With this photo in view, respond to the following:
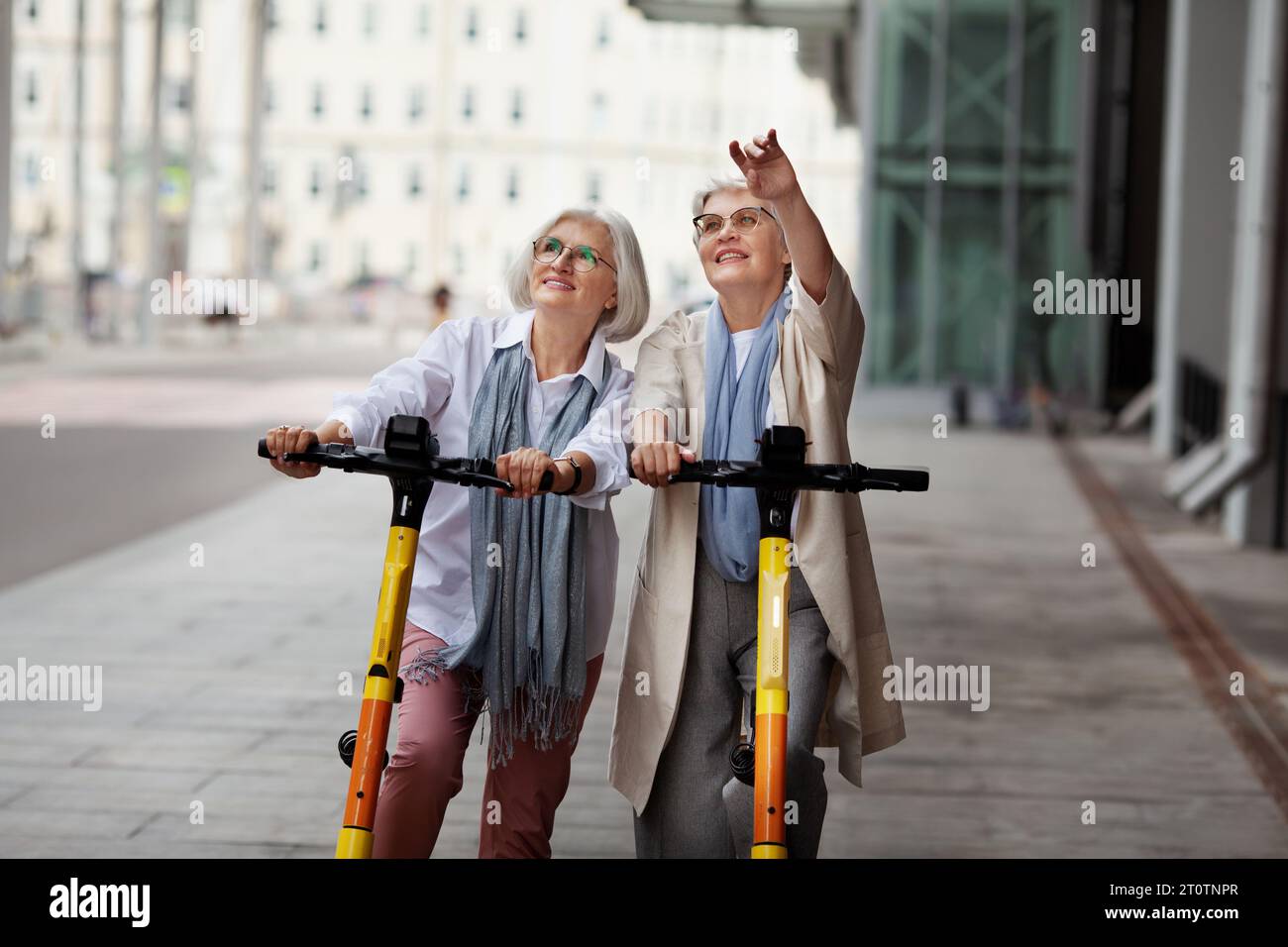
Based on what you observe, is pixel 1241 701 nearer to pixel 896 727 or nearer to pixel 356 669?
pixel 356 669

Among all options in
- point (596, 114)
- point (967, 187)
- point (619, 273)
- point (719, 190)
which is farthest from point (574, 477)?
point (596, 114)

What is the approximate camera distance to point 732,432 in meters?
3.76

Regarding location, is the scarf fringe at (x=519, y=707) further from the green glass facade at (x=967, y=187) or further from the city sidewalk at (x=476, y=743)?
the green glass facade at (x=967, y=187)

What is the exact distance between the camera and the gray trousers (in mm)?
3719

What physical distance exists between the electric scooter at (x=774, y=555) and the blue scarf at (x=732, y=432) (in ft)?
1.01

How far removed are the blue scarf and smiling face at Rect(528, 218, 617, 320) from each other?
237 mm

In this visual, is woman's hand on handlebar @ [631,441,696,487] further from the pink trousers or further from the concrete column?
the concrete column

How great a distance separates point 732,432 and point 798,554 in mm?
267

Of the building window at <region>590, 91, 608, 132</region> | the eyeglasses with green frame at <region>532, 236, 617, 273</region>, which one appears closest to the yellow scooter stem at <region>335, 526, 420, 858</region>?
the eyeglasses with green frame at <region>532, 236, 617, 273</region>

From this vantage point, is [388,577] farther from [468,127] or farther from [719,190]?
[468,127]

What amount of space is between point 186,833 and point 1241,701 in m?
4.57

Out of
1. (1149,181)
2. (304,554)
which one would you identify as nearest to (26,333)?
(1149,181)

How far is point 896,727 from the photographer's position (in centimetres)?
393

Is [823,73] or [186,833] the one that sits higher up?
[823,73]
